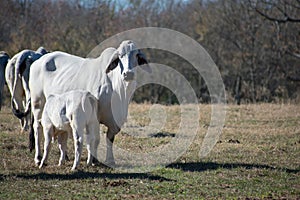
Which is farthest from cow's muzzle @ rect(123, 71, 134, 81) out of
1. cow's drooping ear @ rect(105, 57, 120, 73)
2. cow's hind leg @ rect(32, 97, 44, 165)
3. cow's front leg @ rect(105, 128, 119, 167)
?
→ cow's hind leg @ rect(32, 97, 44, 165)

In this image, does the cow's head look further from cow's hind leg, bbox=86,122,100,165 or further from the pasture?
the pasture

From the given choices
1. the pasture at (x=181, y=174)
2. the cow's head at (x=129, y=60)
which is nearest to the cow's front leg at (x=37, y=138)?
the pasture at (x=181, y=174)

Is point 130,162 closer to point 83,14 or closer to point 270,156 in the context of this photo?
point 270,156

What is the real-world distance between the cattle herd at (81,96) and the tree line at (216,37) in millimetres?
20831

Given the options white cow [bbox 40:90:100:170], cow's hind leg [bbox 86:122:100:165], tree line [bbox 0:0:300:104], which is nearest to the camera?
white cow [bbox 40:90:100:170]

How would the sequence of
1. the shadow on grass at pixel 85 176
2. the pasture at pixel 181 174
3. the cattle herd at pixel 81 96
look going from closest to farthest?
1. the pasture at pixel 181 174
2. the shadow on grass at pixel 85 176
3. the cattle herd at pixel 81 96

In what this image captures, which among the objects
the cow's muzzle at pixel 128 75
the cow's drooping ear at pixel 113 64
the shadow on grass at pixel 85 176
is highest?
the cow's drooping ear at pixel 113 64

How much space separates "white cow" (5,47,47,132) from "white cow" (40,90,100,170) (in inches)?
86.7

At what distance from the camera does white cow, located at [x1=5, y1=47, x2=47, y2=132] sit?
45.4ft

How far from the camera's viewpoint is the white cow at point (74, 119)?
34.1 ft

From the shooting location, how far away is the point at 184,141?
1440 centimetres

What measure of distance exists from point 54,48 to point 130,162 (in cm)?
2361

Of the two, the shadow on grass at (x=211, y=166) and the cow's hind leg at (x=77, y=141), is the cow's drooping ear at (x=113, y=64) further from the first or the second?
the shadow on grass at (x=211, y=166)

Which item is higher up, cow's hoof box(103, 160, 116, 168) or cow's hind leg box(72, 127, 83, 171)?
cow's hind leg box(72, 127, 83, 171)
